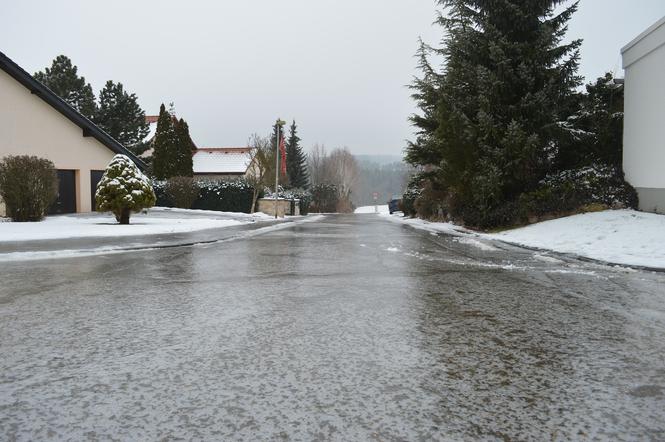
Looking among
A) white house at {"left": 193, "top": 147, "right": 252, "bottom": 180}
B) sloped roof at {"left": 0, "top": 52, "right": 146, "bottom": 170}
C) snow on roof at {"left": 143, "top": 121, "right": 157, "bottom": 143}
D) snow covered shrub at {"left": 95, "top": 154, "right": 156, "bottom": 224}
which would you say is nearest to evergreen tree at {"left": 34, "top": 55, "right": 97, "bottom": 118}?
snow on roof at {"left": 143, "top": 121, "right": 157, "bottom": 143}

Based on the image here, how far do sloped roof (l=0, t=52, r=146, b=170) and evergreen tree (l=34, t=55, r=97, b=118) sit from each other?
16985 millimetres

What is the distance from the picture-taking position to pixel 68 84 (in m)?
42.8

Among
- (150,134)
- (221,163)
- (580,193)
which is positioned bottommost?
(580,193)

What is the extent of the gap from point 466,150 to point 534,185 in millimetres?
3250

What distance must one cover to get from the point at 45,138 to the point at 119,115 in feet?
69.4

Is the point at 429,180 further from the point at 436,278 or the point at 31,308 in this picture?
the point at 31,308

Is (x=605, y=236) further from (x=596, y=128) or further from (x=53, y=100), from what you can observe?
(x=53, y=100)

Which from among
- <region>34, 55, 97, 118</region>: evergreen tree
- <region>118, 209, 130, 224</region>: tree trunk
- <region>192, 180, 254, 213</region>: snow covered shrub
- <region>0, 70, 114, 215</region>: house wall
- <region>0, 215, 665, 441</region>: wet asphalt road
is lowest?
<region>0, 215, 665, 441</region>: wet asphalt road

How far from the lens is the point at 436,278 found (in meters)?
8.80

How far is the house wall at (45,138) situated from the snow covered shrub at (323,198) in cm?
5095

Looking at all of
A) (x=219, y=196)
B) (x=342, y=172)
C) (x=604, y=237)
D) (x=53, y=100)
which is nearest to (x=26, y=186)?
(x=53, y=100)

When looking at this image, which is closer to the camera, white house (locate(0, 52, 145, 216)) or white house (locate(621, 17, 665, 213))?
white house (locate(621, 17, 665, 213))

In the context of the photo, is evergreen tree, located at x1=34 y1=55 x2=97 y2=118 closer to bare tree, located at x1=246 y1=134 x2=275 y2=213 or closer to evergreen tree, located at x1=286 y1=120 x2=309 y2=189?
bare tree, located at x1=246 y1=134 x2=275 y2=213

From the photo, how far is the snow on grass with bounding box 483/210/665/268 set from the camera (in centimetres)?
1145
